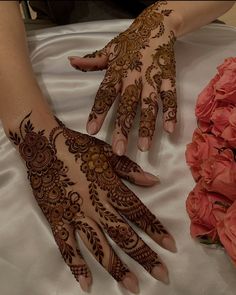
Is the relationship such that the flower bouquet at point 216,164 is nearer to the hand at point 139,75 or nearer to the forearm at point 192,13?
the hand at point 139,75

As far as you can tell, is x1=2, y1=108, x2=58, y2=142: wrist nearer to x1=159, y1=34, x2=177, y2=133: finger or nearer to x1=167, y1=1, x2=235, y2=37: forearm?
x1=159, y1=34, x2=177, y2=133: finger

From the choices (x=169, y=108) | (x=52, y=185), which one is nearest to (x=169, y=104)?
(x=169, y=108)

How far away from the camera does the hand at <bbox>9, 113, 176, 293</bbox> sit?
2.13 feet

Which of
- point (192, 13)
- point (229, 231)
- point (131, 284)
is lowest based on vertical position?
point (131, 284)

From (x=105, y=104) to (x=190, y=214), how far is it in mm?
226

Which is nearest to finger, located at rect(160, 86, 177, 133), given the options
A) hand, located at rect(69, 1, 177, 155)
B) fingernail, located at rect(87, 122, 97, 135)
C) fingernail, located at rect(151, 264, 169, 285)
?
hand, located at rect(69, 1, 177, 155)

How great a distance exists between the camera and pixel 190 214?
653 mm

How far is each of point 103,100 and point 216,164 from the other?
23 centimetres

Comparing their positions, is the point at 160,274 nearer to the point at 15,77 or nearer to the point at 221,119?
the point at 221,119

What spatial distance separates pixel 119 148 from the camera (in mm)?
705

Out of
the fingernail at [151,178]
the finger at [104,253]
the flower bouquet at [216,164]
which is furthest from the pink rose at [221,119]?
the finger at [104,253]

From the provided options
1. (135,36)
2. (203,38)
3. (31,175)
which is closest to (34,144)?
(31,175)

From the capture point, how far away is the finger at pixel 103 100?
74cm

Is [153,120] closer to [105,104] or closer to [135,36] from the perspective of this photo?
[105,104]
